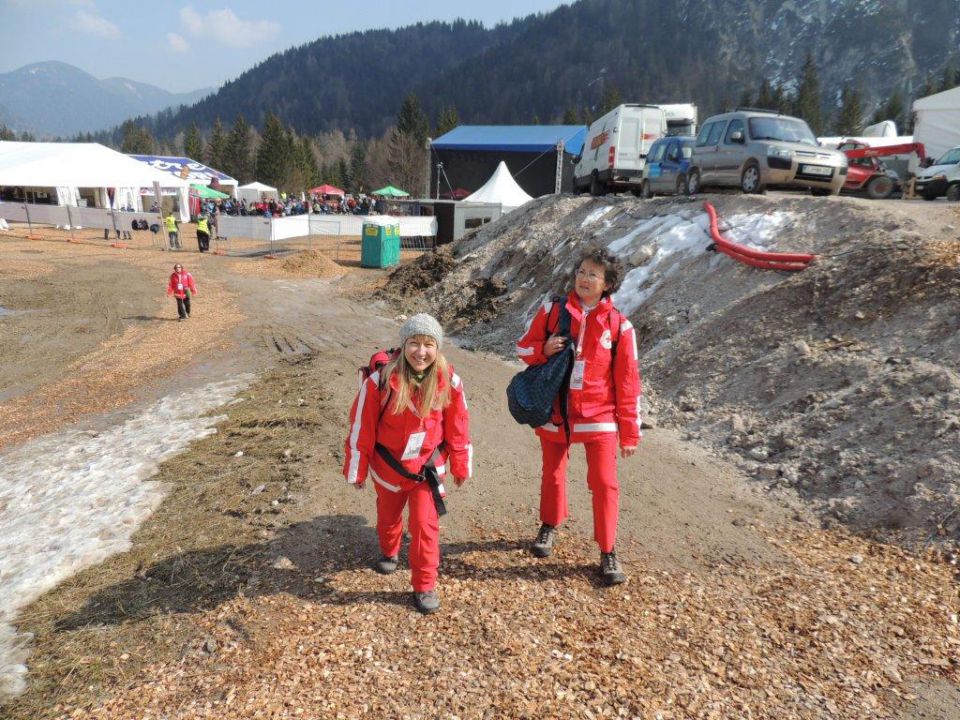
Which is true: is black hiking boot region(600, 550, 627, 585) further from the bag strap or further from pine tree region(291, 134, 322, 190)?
pine tree region(291, 134, 322, 190)

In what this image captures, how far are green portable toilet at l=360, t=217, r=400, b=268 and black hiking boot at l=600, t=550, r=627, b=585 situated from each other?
20.1 metres

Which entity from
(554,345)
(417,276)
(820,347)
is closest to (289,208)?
(417,276)

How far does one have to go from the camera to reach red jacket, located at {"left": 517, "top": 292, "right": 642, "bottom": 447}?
383cm

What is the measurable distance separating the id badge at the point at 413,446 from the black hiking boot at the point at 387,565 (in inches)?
34.5

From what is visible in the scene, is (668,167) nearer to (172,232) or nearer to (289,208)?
(172,232)

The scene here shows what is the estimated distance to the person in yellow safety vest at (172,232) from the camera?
27.5m

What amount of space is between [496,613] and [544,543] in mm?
770

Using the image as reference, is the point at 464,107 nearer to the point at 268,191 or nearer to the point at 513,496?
the point at 268,191

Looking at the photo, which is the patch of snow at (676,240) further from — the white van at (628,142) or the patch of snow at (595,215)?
the white van at (628,142)

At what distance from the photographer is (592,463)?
151 inches

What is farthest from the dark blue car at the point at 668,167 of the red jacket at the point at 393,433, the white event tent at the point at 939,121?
the white event tent at the point at 939,121

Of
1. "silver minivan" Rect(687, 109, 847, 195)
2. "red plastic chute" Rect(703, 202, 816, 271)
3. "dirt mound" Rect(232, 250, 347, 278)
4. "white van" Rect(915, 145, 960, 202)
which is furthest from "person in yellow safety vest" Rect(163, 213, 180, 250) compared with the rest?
"white van" Rect(915, 145, 960, 202)

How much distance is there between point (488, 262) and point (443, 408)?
1326 cm

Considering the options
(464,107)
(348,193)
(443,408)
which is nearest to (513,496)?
(443,408)
